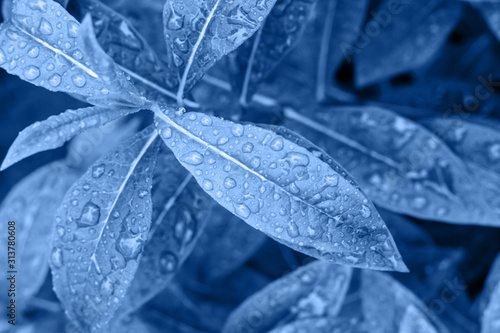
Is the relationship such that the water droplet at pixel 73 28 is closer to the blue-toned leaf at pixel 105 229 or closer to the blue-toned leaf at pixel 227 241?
the blue-toned leaf at pixel 105 229

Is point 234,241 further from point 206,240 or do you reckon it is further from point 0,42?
point 0,42

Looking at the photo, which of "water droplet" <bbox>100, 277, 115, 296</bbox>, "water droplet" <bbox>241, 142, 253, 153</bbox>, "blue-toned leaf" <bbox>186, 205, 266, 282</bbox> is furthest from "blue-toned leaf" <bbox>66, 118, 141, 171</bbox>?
"water droplet" <bbox>241, 142, 253, 153</bbox>

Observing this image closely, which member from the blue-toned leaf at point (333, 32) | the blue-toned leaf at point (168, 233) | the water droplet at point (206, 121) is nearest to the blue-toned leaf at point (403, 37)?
the blue-toned leaf at point (333, 32)

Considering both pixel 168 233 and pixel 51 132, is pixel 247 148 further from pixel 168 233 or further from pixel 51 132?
pixel 168 233

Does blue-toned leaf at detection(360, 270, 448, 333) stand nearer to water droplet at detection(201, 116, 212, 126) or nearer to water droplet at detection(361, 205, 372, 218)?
water droplet at detection(361, 205, 372, 218)

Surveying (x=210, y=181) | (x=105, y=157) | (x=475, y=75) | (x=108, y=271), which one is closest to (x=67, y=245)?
(x=108, y=271)

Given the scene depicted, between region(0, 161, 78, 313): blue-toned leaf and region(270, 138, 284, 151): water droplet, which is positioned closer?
region(270, 138, 284, 151): water droplet
